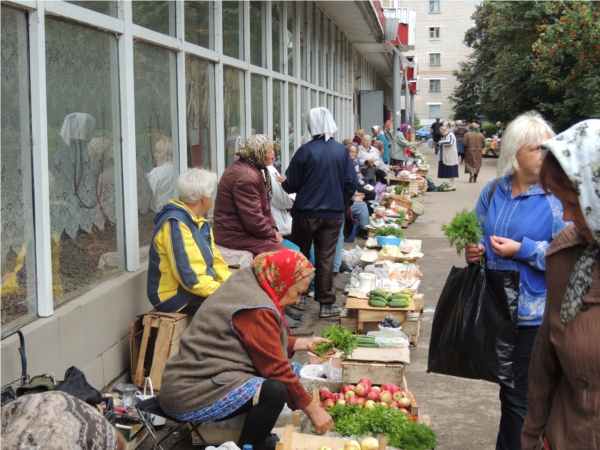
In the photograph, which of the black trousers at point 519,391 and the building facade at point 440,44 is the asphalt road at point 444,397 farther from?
the building facade at point 440,44

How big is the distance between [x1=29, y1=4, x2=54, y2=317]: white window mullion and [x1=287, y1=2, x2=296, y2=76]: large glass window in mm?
8137

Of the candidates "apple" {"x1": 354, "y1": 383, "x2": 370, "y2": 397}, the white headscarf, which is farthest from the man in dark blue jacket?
"apple" {"x1": 354, "y1": 383, "x2": 370, "y2": 397}

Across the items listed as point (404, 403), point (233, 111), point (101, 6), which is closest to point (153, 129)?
point (101, 6)

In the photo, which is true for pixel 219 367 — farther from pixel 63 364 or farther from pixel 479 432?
pixel 479 432

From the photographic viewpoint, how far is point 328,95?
1797cm

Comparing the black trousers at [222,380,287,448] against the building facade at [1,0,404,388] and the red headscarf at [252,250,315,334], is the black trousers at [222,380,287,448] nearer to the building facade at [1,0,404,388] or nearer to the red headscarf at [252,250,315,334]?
the red headscarf at [252,250,315,334]

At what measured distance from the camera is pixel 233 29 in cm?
890

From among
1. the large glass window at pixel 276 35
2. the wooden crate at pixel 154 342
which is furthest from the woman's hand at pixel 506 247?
the large glass window at pixel 276 35

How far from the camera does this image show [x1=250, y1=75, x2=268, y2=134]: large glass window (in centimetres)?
998

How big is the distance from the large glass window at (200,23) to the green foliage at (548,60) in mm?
11985

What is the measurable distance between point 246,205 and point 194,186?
49.3 inches

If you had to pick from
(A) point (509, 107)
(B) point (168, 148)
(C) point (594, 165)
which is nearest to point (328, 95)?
(B) point (168, 148)

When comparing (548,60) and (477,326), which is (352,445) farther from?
(548,60)

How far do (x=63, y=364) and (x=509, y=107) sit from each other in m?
26.8
